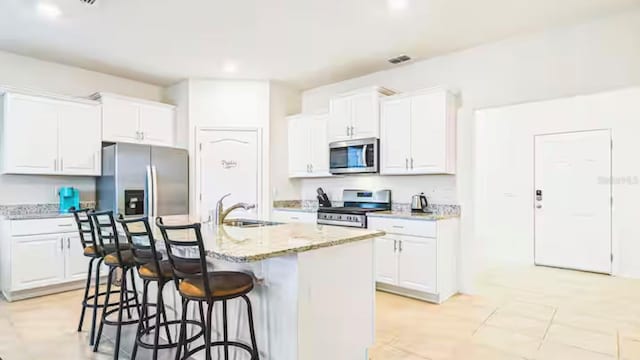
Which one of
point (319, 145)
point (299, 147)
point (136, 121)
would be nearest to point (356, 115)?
point (319, 145)

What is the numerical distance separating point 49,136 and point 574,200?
6.94m

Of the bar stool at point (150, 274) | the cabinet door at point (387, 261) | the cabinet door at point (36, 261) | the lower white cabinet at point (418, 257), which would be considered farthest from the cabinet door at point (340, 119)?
the cabinet door at point (36, 261)

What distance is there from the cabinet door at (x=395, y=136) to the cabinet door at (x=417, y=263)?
86 cm

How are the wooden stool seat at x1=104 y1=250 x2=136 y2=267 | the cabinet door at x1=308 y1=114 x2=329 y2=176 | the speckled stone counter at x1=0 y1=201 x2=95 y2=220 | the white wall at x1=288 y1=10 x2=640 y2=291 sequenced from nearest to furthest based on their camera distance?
the wooden stool seat at x1=104 y1=250 x2=136 y2=267 → the white wall at x1=288 y1=10 x2=640 y2=291 → the speckled stone counter at x1=0 y1=201 x2=95 y2=220 → the cabinet door at x1=308 y1=114 x2=329 y2=176

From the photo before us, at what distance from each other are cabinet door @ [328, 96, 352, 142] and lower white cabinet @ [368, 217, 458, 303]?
1.23 m

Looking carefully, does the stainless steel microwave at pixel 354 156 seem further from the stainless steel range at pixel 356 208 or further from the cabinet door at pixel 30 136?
the cabinet door at pixel 30 136

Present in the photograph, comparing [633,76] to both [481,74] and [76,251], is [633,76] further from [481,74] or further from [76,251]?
[76,251]

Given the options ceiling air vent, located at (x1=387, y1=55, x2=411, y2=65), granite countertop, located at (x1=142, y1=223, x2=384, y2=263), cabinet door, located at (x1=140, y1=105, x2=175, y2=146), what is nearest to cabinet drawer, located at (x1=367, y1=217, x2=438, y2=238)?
granite countertop, located at (x1=142, y1=223, x2=384, y2=263)

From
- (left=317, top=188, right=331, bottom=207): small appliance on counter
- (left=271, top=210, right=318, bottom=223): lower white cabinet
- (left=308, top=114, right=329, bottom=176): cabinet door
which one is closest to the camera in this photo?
(left=271, top=210, right=318, bottom=223): lower white cabinet

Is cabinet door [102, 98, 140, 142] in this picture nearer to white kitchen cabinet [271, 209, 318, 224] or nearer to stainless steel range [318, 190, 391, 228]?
white kitchen cabinet [271, 209, 318, 224]

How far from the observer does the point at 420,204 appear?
173 inches

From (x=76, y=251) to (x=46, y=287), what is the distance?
454 millimetres

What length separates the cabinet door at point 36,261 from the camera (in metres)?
3.89

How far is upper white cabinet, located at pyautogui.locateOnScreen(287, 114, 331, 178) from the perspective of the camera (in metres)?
5.26
